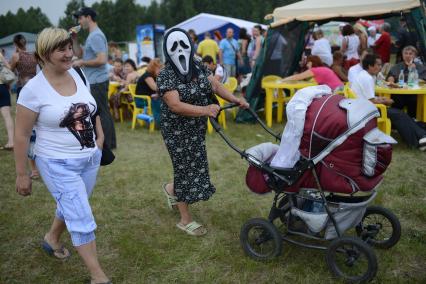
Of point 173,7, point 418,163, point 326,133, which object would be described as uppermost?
point 173,7

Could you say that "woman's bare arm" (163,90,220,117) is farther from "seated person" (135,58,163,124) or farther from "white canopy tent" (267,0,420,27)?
"white canopy tent" (267,0,420,27)

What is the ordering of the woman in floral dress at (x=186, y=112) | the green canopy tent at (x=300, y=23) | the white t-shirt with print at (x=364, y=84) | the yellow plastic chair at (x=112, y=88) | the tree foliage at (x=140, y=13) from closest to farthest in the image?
1. the woman in floral dress at (x=186, y=112)
2. the white t-shirt with print at (x=364, y=84)
3. the green canopy tent at (x=300, y=23)
4. the yellow plastic chair at (x=112, y=88)
5. the tree foliage at (x=140, y=13)

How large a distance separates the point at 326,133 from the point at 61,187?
165 cm

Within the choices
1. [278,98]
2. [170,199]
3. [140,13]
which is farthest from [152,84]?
[140,13]

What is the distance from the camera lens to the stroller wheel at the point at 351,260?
2.57 metres

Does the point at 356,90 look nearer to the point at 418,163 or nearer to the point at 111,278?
the point at 418,163

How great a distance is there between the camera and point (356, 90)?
5727mm

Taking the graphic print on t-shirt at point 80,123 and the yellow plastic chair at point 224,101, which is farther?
the yellow plastic chair at point 224,101

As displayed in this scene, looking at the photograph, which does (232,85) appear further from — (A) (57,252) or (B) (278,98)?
(A) (57,252)

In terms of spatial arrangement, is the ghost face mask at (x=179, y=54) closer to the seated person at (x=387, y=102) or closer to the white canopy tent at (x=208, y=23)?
the seated person at (x=387, y=102)

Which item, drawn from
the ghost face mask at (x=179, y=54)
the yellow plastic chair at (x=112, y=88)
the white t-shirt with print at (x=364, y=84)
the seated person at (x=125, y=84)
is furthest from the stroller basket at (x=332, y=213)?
the yellow plastic chair at (x=112, y=88)

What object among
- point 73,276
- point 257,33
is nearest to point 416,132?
point 73,276

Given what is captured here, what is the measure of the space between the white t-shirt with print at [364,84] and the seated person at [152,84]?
3240 mm

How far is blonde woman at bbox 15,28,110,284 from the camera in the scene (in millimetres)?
2322
